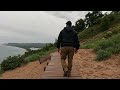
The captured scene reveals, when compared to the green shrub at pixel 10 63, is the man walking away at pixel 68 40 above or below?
above

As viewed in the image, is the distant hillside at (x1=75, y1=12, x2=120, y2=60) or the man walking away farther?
the distant hillside at (x1=75, y1=12, x2=120, y2=60)

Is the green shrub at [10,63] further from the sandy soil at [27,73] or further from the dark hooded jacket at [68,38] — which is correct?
the dark hooded jacket at [68,38]

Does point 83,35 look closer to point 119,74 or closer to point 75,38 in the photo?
point 119,74

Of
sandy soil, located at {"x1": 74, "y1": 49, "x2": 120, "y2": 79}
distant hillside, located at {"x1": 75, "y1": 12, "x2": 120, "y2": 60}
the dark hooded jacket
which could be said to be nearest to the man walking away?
the dark hooded jacket

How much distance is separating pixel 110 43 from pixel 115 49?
2343 mm

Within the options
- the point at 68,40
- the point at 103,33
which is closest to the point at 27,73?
the point at 68,40

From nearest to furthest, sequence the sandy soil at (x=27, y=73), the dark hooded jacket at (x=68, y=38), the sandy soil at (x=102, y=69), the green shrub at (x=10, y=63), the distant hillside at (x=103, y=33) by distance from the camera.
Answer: the dark hooded jacket at (x=68, y=38) → the sandy soil at (x=102, y=69) → the sandy soil at (x=27, y=73) → the green shrub at (x=10, y=63) → the distant hillside at (x=103, y=33)

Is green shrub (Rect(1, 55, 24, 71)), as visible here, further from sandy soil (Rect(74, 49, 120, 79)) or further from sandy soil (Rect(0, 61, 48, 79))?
sandy soil (Rect(74, 49, 120, 79))

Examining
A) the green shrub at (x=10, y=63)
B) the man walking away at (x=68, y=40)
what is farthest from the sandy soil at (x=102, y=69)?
the green shrub at (x=10, y=63)

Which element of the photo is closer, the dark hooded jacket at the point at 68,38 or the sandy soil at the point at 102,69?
the dark hooded jacket at the point at 68,38

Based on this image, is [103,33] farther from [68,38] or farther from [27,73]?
[68,38]

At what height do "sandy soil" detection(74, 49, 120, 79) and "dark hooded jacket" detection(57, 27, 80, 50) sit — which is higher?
"dark hooded jacket" detection(57, 27, 80, 50)
